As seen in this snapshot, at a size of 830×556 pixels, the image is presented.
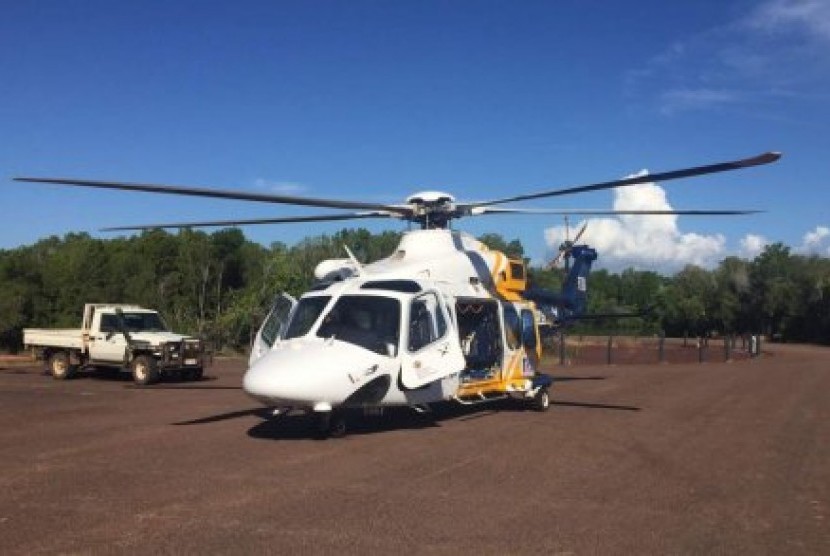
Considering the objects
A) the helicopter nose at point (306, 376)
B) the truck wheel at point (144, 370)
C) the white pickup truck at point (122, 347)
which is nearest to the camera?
the helicopter nose at point (306, 376)

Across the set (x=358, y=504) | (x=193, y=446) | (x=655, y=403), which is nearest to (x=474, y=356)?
(x=655, y=403)

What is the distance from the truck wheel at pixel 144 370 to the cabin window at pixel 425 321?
34.1ft

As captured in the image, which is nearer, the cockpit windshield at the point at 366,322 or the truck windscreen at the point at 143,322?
the cockpit windshield at the point at 366,322

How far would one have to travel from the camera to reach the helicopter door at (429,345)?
11.8 metres

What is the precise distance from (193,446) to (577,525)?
5439mm

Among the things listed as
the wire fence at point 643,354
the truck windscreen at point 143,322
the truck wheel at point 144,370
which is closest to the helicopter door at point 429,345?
the truck wheel at point 144,370

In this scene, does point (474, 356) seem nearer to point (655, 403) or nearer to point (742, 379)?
point (655, 403)

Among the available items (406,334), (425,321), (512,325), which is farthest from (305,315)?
(512,325)

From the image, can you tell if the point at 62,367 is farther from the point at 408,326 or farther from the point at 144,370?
the point at 408,326

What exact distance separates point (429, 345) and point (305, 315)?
1.86m

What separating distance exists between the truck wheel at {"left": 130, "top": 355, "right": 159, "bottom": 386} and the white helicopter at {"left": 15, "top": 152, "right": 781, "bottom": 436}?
302 inches

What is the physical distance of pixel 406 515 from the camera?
6879mm

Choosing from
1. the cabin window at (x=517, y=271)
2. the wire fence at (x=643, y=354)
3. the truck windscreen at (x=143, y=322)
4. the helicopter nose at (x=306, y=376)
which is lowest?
the wire fence at (x=643, y=354)

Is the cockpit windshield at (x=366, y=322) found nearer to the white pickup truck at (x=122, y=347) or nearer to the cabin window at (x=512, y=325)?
the cabin window at (x=512, y=325)
